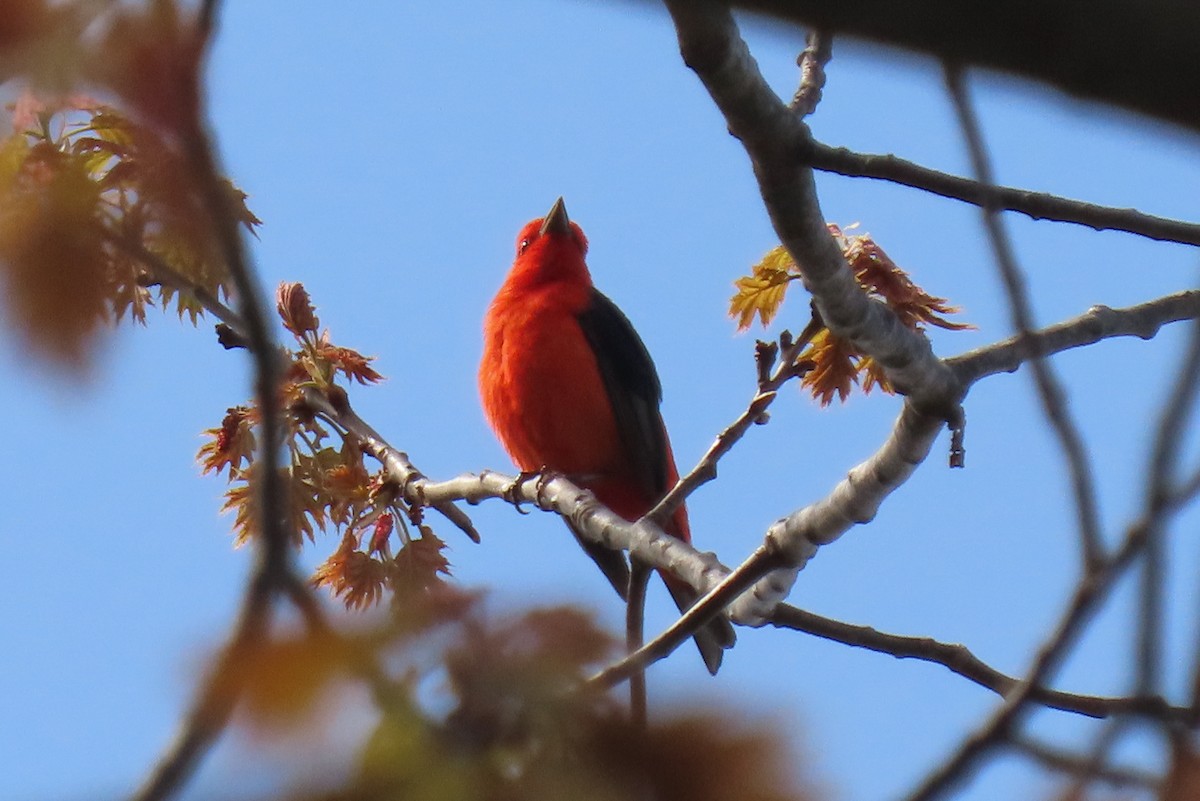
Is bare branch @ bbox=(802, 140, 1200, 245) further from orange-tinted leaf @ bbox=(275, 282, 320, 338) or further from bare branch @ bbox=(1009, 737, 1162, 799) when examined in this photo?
orange-tinted leaf @ bbox=(275, 282, 320, 338)

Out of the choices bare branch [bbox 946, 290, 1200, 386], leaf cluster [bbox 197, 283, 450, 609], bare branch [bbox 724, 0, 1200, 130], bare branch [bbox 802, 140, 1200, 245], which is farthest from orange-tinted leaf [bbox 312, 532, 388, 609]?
bare branch [bbox 724, 0, 1200, 130]

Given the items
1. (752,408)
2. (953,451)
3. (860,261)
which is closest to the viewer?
(953,451)

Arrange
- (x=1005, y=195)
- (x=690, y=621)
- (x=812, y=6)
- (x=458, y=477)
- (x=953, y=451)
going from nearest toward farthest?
(x=812, y=6), (x=1005, y=195), (x=690, y=621), (x=953, y=451), (x=458, y=477)

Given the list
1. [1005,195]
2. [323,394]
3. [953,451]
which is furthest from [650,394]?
[1005,195]

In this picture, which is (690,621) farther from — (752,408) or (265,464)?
(265,464)

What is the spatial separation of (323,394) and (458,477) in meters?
0.68

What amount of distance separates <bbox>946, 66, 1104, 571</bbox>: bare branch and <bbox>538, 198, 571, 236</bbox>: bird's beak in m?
6.30

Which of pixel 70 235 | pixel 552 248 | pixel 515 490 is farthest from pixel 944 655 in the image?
pixel 552 248

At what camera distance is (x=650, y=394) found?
6.98 meters

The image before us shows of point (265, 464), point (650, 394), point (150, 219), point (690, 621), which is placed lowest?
point (265, 464)

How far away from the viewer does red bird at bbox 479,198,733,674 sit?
6570 millimetres

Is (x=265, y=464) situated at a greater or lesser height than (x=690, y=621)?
lesser

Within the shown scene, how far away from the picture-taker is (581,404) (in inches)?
259

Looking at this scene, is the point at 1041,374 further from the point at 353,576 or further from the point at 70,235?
the point at 353,576
